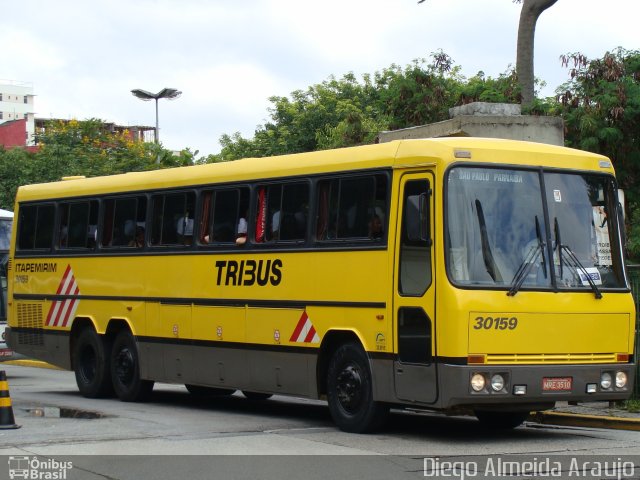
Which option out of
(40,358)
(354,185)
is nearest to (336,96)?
(40,358)

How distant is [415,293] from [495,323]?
3.10 ft

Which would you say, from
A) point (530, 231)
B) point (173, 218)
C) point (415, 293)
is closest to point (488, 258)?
point (530, 231)

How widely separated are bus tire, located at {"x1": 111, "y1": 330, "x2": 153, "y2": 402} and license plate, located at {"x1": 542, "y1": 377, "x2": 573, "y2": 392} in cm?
747

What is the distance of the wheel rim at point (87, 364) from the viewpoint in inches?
771

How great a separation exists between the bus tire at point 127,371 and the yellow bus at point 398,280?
1.70 ft

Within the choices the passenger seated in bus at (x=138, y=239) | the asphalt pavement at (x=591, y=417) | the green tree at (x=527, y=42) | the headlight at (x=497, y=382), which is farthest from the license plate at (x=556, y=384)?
the green tree at (x=527, y=42)

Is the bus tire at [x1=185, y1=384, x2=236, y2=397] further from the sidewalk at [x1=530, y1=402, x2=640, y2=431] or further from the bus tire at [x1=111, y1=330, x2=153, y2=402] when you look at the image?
the sidewalk at [x1=530, y1=402, x2=640, y2=431]

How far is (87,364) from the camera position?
19.7 meters

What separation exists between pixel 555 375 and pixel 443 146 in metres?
2.69

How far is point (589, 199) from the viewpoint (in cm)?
1395

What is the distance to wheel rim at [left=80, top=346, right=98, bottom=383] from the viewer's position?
1958 cm

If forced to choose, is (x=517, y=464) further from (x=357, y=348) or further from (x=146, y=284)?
(x=146, y=284)

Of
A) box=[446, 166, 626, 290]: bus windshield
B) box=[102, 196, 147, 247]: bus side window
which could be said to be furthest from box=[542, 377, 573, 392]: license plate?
box=[102, 196, 147, 247]: bus side window

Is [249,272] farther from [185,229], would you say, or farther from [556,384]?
[556,384]
